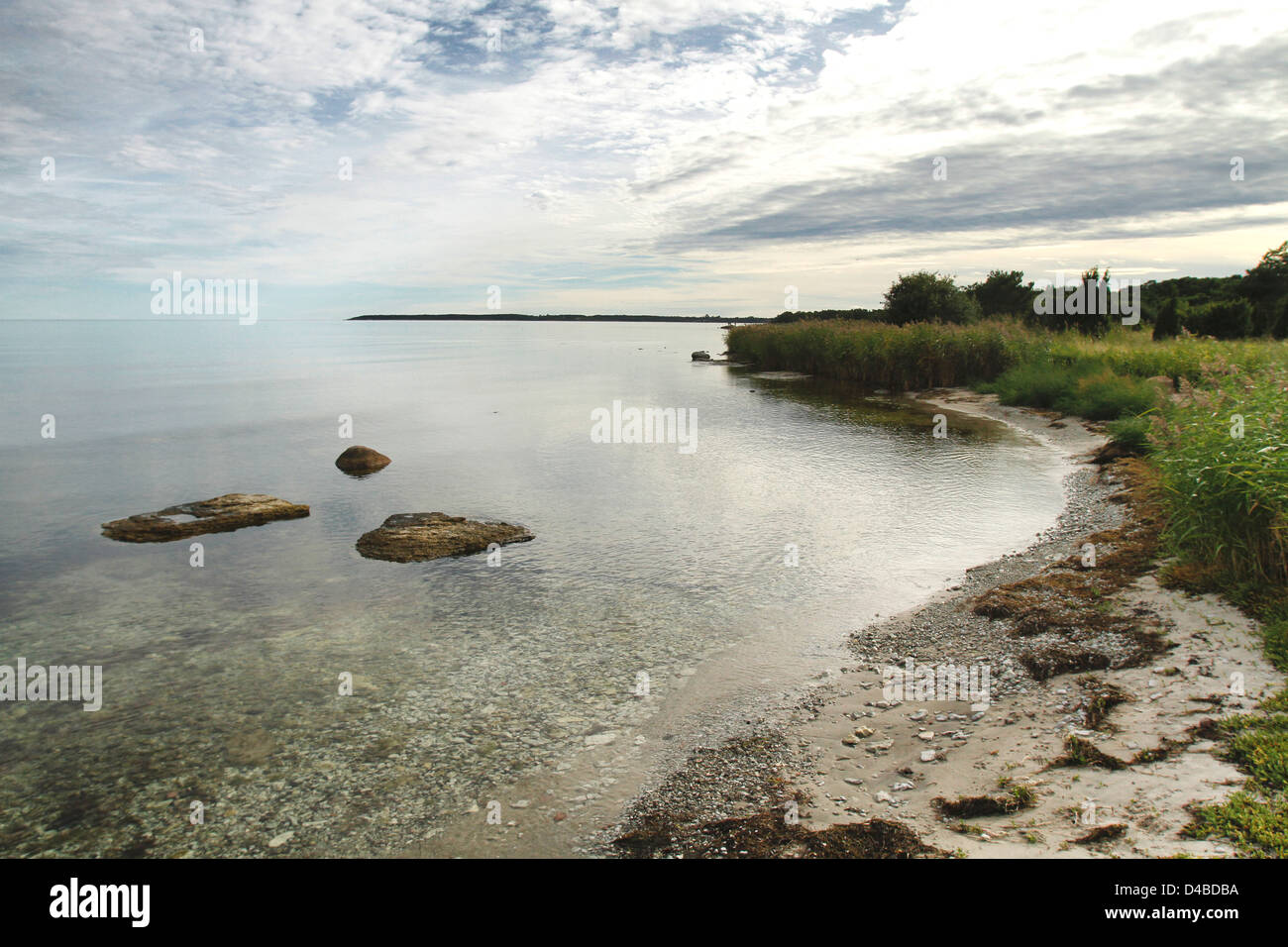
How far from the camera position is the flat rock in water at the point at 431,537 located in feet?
48.5

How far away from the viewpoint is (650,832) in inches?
235

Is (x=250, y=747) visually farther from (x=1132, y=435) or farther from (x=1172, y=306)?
(x=1172, y=306)

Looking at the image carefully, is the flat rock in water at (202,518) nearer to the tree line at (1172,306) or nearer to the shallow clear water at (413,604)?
the shallow clear water at (413,604)

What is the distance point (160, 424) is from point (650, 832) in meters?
37.7

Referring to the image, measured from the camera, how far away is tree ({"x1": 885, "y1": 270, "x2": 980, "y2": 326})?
189 ft

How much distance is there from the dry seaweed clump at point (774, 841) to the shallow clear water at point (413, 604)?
185cm

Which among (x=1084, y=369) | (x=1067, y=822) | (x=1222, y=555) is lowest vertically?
(x=1067, y=822)

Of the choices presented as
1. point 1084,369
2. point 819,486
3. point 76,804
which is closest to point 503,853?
Answer: point 76,804

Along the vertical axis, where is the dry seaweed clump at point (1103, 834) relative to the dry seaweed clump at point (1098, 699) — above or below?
below

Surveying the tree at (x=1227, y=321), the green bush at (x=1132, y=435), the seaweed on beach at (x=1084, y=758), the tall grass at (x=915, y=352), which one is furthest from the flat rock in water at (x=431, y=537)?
the tree at (x=1227, y=321)

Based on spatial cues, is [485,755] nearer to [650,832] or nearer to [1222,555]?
[650,832]
